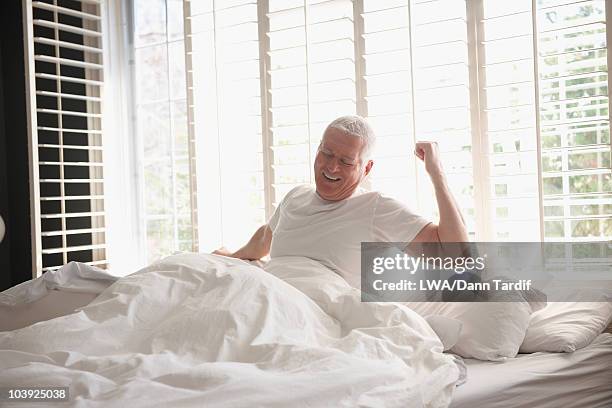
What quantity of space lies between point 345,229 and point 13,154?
266cm

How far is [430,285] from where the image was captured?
2.51 meters

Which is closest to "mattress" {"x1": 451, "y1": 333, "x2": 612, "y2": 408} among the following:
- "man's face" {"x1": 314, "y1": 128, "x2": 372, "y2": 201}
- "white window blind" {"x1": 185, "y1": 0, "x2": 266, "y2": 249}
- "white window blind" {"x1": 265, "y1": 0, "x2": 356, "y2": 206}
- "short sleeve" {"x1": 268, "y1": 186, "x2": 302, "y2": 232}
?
"man's face" {"x1": 314, "y1": 128, "x2": 372, "y2": 201}

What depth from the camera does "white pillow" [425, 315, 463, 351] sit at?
209cm

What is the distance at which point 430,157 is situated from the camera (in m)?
2.69

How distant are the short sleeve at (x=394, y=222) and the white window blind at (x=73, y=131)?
7.05 ft

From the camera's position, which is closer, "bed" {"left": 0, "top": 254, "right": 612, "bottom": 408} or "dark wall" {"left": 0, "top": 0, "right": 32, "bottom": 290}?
"bed" {"left": 0, "top": 254, "right": 612, "bottom": 408}

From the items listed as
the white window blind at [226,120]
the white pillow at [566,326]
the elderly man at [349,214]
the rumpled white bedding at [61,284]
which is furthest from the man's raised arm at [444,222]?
the white window blind at [226,120]

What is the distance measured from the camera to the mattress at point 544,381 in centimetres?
185

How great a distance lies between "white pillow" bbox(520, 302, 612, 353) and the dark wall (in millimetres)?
3200

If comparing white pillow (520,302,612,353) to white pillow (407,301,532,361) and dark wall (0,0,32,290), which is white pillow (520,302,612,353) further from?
dark wall (0,0,32,290)

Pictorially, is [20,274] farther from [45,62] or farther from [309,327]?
[309,327]

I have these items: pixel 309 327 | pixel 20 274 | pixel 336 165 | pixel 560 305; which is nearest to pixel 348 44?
pixel 336 165

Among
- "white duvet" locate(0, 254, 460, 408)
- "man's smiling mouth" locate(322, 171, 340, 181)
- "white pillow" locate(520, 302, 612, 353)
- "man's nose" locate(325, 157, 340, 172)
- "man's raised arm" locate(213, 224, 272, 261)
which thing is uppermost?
"man's nose" locate(325, 157, 340, 172)

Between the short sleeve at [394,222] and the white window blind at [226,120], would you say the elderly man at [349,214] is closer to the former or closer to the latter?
the short sleeve at [394,222]
